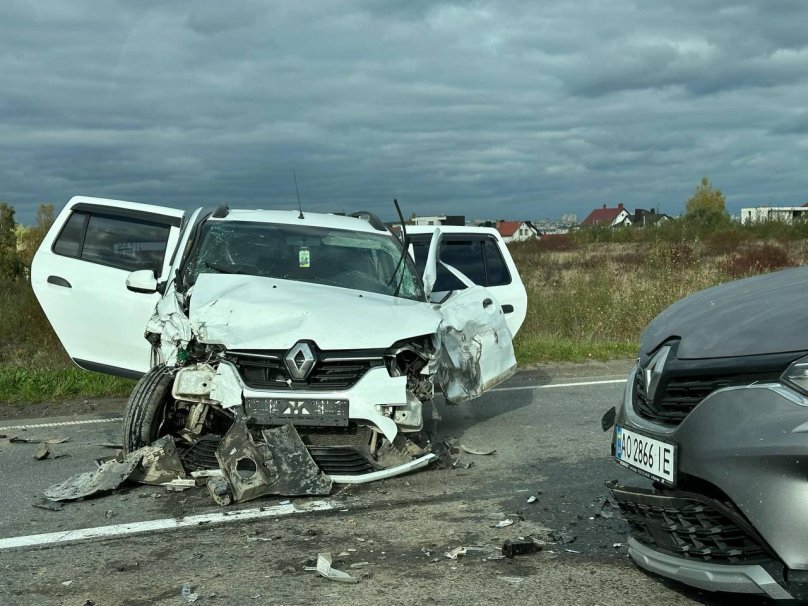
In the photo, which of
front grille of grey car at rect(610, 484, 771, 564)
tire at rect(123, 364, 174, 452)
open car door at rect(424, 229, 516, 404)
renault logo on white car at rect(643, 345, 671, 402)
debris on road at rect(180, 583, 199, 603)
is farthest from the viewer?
open car door at rect(424, 229, 516, 404)

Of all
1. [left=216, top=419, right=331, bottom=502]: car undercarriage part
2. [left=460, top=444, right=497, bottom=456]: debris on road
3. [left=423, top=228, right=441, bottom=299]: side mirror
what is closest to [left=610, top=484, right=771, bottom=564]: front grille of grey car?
[left=216, top=419, right=331, bottom=502]: car undercarriage part

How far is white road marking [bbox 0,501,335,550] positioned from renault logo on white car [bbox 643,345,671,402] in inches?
89.5

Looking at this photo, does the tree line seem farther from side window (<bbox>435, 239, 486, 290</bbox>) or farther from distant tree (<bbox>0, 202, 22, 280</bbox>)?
side window (<bbox>435, 239, 486, 290</bbox>)

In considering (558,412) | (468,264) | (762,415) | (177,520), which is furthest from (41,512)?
(468,264)

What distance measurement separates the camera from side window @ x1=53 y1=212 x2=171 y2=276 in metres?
8.42

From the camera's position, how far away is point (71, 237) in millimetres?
8484

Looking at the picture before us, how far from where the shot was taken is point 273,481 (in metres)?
5.39

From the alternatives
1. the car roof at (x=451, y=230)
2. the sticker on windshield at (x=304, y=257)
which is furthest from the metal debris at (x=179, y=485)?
the car roof at (x=451, y=230)

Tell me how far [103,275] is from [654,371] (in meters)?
5.86

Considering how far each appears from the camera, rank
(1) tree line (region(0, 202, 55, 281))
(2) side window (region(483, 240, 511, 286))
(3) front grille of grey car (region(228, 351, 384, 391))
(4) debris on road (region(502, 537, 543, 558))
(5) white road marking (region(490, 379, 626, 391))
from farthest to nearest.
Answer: (1) tree line (region(0, 202, 55, 281))
(5) white road marking (region(490, 379, 626, 391))
(2) side window (region(483, 240, 511, 286))
(3) front grille of grey car (region(228, 351, 384, 391))
(4) debris on road (region(502, 537, 543, 558))

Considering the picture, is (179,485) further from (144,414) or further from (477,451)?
(477,451)

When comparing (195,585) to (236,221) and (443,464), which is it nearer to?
(443,464)

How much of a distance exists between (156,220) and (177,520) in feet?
13.9

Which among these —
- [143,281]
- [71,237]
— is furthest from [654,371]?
[71,237]
